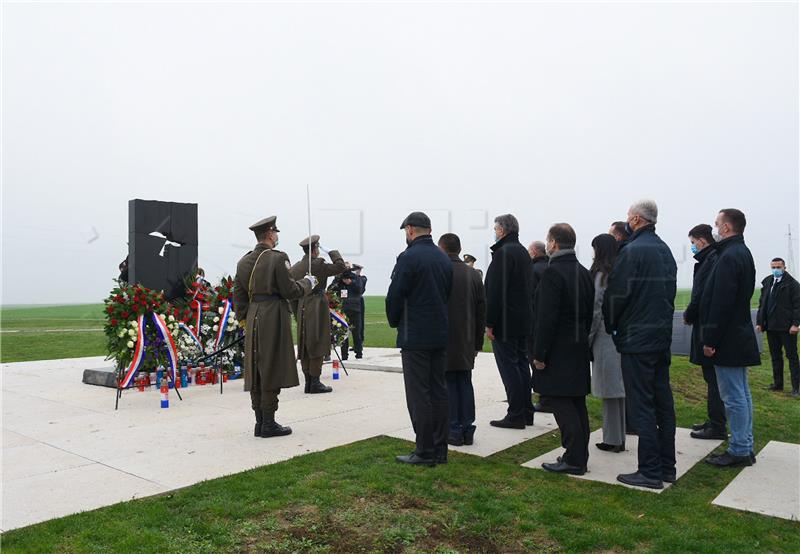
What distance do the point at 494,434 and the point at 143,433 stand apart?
12.0 feet

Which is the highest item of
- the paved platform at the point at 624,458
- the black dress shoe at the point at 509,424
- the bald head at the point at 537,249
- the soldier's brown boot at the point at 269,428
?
the bald head at the point at 537,249

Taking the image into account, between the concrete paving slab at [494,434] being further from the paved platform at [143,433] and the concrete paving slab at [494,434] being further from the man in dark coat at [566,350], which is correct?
the man in dark coat at [566,350]

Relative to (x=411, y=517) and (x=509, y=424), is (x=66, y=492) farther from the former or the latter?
(x=509, y=424)

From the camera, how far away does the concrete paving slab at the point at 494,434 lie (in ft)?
18.6

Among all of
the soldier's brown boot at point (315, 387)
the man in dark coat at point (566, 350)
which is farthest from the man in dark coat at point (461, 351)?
the soldier's brown boot at point (315, 387)

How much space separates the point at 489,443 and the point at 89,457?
3676 mm

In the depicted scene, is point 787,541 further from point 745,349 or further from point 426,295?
point 426,295

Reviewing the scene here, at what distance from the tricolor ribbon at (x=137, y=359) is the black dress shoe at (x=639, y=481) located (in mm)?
6364

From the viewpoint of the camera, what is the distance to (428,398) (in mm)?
5086

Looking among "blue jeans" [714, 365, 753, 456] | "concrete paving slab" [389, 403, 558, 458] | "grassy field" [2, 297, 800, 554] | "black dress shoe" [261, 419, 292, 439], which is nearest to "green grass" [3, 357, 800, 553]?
"grassy field" [2, 297, 800, 554]

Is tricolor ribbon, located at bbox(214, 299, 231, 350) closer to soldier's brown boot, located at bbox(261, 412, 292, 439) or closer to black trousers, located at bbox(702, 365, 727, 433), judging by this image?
soldier's brown boot, located at bbox(261, 412, 292, 439)

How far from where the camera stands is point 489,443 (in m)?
5.85

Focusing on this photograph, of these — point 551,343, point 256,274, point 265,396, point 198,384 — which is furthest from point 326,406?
point 551,343

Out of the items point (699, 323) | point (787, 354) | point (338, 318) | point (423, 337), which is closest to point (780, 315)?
point (787, 354)
